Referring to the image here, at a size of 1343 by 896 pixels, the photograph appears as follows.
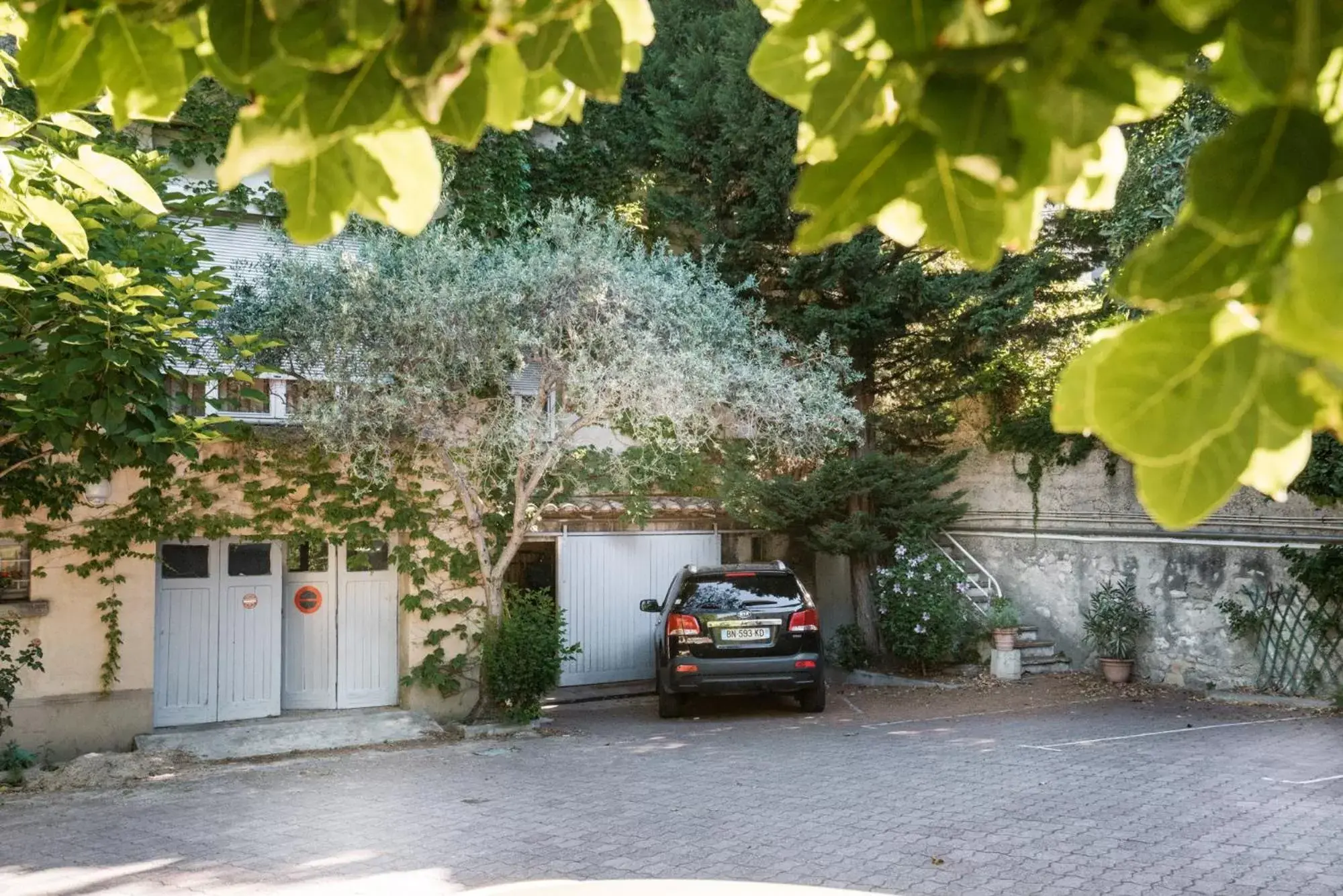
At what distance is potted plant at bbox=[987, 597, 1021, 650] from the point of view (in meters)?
14.6

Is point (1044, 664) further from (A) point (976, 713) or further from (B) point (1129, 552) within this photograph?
(A) point (976, 713)

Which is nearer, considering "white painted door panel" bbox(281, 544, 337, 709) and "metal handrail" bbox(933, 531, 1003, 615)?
"white painted door panel" bbox(281, 544, 337, 709)

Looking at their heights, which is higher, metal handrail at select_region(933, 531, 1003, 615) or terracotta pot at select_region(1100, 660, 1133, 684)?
metal handrail at select_region(933, 531, 1003, 615)

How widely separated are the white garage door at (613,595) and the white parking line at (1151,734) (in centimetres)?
599

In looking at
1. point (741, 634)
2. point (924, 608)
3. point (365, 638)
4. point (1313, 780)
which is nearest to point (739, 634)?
point (741, 634)

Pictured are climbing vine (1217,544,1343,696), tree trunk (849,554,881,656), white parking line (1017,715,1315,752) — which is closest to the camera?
white parking line (1017,715,1315,752)

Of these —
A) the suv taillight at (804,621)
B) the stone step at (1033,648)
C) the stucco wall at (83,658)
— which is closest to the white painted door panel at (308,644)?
the stucco wall at (83,658)

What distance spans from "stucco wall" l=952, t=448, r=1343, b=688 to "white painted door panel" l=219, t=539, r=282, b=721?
31.6ft

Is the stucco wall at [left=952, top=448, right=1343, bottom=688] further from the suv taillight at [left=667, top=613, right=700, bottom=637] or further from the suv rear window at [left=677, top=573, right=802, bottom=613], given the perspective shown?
the suv taillight at [left=667, top=613, right=700, bottom=637]

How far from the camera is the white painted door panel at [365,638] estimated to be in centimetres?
1238

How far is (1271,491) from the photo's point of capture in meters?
0.81

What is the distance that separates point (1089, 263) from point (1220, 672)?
19.3 ft

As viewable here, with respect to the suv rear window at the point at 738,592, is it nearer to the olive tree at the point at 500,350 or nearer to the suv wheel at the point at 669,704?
the suv wheel at the point at 669,704

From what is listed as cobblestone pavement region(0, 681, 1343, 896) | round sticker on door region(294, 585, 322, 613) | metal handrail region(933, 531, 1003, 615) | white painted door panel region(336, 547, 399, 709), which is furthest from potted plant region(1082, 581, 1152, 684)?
round sticker on door region(294, 585, 322, 613)
